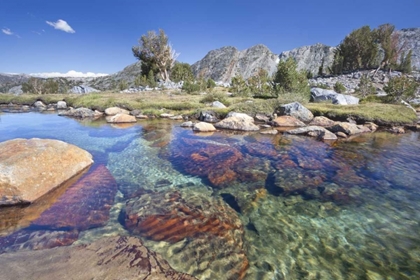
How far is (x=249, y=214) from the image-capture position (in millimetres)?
6332

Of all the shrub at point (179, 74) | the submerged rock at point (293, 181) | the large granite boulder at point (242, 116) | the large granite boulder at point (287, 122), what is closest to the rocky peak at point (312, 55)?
the shrub at point (179, 74)

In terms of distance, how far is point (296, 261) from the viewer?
4500mm

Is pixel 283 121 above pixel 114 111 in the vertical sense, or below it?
above

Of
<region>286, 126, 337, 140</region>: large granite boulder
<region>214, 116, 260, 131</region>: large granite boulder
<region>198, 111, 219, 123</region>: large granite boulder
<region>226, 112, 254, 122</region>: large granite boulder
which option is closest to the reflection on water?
<region>286, 126, 337, 140</region>: large granite boulder

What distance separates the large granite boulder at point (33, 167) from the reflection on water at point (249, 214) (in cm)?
53

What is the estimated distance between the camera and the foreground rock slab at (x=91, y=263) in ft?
11.5

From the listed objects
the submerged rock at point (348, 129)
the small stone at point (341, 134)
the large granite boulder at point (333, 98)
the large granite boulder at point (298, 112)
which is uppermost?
the large granite boulder at point (333, 98)

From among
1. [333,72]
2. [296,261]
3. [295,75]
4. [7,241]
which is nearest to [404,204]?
[296,261]

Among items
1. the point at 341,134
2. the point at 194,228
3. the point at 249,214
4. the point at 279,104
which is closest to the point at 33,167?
the point at 194,228

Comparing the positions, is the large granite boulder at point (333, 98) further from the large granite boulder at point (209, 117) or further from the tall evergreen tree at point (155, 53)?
the tall evergreen tree at point (155, 53)

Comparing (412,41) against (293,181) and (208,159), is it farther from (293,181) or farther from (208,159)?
(208,159)

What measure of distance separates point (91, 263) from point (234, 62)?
168512 millimetres

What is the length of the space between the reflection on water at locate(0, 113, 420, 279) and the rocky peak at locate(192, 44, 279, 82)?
142m

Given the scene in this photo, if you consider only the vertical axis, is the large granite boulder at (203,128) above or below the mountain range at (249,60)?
below
